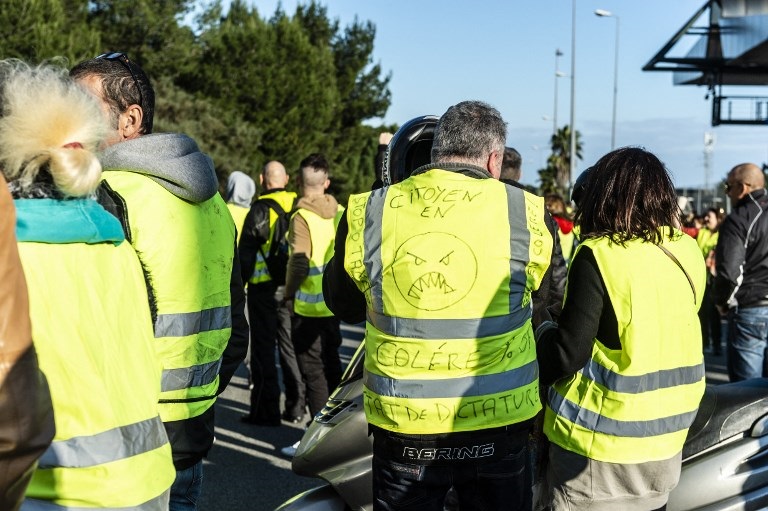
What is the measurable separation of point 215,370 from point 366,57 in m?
48.9

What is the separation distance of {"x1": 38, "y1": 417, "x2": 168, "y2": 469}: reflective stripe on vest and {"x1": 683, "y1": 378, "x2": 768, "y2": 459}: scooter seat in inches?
89.4

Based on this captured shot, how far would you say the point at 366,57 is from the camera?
50.2 m

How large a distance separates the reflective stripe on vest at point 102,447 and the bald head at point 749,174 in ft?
18.6

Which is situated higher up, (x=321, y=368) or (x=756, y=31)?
(x=756, y=31)

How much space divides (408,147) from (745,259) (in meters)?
3.75

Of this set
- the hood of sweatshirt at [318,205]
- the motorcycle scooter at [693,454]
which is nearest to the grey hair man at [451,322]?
the motorcycle scooter at [693,454]

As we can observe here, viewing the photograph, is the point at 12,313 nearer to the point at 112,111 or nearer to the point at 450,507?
the point at 112,111

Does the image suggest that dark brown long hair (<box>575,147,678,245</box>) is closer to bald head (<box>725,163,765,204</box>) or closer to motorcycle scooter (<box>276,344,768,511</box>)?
motorcycle scooter (<box>276,344,768,511</box>)

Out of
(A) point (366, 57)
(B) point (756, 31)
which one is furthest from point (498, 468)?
(A) point (366, 57)

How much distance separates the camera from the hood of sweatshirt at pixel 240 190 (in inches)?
303

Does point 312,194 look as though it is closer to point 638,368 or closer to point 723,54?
point 638,368

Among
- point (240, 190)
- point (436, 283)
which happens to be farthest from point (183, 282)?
point (240, 190)

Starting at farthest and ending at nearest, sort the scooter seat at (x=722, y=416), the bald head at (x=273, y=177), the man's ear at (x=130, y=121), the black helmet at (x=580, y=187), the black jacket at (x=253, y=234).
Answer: the bald head at (x=273, y=177), the black jacket at (x=253, y=234), the scooter seat at (x=722, y=416), the black helmet at (x=580, y=187), the man's ear at (x=130, y=121)

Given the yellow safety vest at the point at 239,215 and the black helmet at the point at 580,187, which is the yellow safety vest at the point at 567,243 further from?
the black helmet at the point at 580,187
